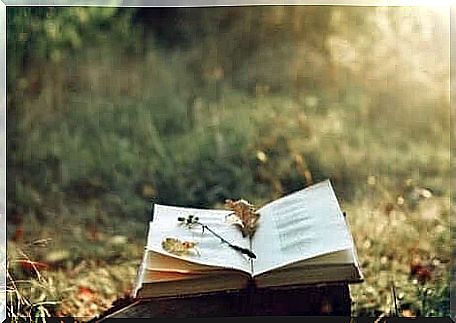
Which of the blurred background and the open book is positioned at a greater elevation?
the blurred background

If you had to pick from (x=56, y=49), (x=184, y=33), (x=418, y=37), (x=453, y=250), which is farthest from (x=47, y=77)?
(x=453, y=250)

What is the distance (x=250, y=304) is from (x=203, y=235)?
0.82 ft

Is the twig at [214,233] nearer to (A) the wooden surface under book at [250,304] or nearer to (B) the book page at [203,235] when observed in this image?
(B) the book page at [203,235]

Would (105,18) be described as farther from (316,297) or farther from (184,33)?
(316,297)

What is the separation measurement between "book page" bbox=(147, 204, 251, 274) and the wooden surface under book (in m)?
0.10

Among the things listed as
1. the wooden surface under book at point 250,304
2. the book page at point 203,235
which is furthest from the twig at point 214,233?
the wooden surface under book at point 250,304

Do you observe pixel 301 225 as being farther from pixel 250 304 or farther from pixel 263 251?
pixel 250 304

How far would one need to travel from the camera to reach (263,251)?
2.79 meters

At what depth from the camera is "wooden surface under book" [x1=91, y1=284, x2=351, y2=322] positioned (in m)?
2.79

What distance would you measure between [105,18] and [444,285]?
1.30 metres

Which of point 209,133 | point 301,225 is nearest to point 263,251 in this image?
point 301,225

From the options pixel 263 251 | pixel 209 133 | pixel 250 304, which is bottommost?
pixel 250 304

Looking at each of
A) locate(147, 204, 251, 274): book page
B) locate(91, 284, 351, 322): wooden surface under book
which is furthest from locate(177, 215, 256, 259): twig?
locate(91, 284, 351, 322): wooden surface under book

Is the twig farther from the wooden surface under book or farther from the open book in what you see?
the wooden surface under book
